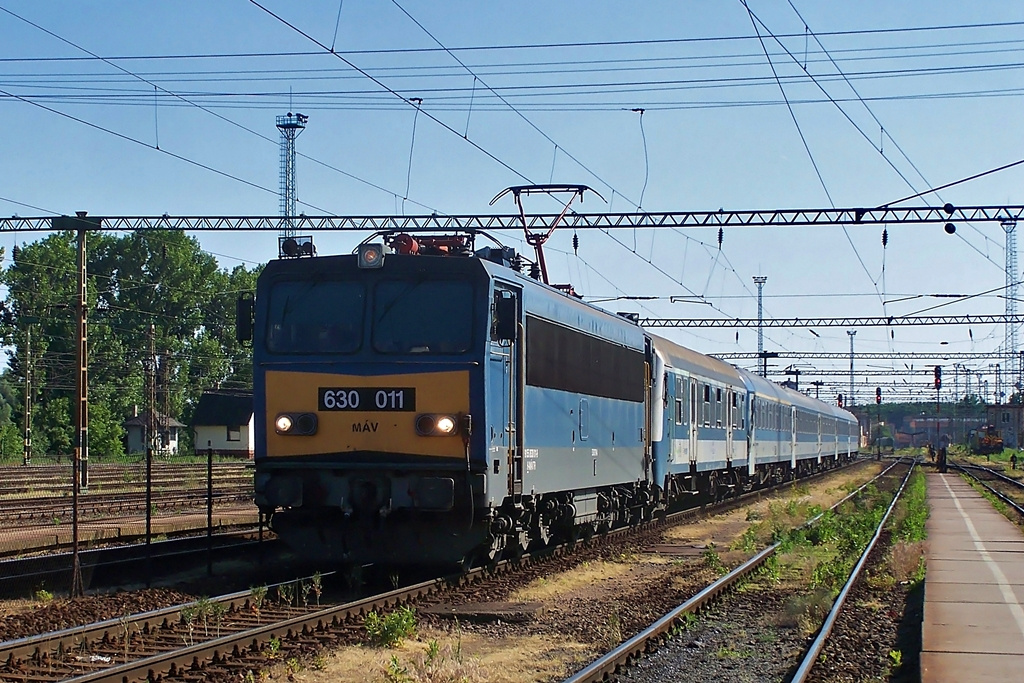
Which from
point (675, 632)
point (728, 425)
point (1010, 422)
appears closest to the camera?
point (675, 632)

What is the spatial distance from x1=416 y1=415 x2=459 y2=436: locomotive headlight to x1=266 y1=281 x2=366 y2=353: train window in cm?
111

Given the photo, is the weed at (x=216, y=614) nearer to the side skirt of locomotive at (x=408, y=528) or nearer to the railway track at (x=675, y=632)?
the side skirt of locomotive at (x=408, y=528)

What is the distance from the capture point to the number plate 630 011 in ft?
41.8

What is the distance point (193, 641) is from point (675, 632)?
4.31m

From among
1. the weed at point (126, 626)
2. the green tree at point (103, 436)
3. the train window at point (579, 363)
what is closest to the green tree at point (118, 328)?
the green tree at point (103, 436)

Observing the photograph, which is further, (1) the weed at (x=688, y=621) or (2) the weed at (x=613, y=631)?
(1) the weed at (x=688, y=621)

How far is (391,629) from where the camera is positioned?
1021 cm

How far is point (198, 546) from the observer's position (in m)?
17.3

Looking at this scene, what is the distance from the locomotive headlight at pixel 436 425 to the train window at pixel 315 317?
1.11 metres

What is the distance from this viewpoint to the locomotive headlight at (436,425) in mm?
12609

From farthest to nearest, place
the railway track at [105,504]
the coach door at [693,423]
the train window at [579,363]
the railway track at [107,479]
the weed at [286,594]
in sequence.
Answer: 1. the railway track at [107,479]
2. the coach door at [693,423]
3. the railway track at [105,504]
4. the train window at [579,363]
5. the weed at [286,594]

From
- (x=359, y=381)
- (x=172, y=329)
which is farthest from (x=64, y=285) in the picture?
(x=359, y=381)

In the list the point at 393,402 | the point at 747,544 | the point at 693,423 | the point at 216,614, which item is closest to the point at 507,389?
the point at 393,402

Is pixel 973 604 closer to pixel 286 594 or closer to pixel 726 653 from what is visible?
pixel 726 653
